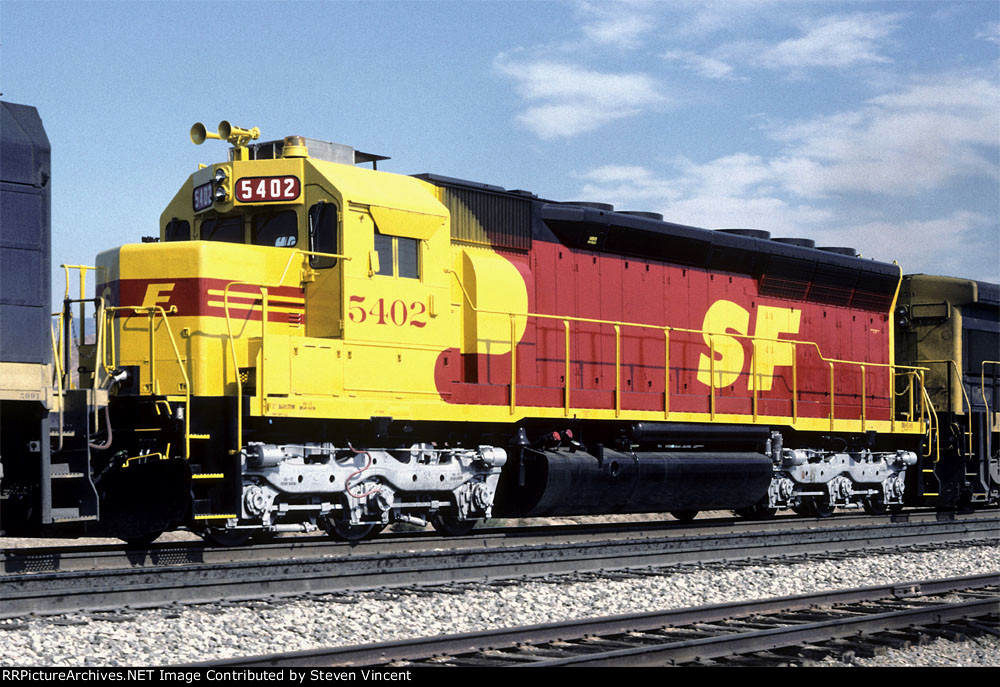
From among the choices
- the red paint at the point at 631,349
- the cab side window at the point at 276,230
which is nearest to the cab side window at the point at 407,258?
the red paint at the point at 631,349

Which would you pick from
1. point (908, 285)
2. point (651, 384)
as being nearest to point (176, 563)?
point (651, 384)

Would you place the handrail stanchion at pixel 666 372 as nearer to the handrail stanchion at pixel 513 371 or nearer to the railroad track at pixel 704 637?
the handrail stanchion at pixel 513 371

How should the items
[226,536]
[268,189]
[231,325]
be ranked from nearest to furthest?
[231,325], [226,536], [268,189]

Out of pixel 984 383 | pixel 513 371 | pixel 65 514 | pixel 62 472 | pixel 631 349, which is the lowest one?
pixel 65 514

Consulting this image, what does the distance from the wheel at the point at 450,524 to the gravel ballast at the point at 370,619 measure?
2635 mm

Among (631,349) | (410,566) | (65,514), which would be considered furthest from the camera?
(631,349)

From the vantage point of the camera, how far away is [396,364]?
10.7 meters

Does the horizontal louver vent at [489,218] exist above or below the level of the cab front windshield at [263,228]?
above

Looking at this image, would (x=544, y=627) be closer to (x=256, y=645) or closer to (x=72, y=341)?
(x=256, y=645)

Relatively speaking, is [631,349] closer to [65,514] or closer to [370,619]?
[370,619]

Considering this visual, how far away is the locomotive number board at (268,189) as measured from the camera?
10.6 meters

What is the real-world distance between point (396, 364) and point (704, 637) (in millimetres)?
4757

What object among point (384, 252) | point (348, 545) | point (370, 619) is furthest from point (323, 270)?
point (370, 619)

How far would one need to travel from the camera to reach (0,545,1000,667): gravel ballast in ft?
21.0
